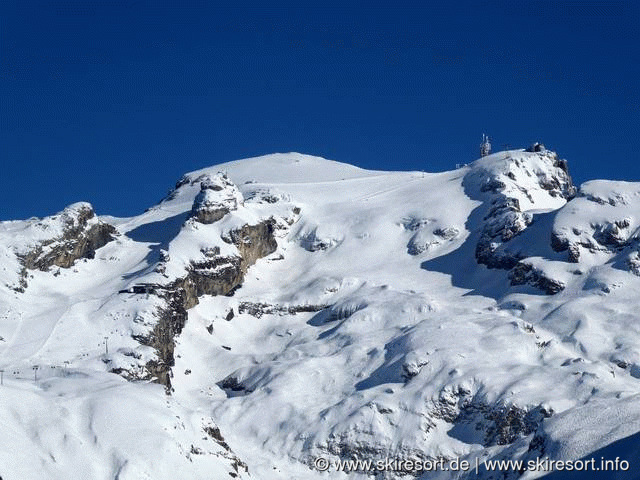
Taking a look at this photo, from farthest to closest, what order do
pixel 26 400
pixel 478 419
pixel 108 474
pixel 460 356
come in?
pixel 460 356 < pixel 478 419 < pixel 26 400 < pixel 108 474

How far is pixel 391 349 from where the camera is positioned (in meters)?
195

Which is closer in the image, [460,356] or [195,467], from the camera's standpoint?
[195,467]

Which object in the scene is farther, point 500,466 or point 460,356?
point 460,356

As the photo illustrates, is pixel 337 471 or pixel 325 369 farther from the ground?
pixel 325 369

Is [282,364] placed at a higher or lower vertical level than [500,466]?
higher

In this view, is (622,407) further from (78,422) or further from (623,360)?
(78,422)

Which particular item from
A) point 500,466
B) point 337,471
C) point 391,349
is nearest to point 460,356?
point 391,349

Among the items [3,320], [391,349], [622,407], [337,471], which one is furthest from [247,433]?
[622,407]

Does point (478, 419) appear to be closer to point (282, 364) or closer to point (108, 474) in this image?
point (282, 364)

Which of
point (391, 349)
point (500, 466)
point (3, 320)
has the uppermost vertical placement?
point (3, 320)

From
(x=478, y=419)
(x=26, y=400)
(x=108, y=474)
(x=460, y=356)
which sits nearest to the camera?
(x=108, y=474)

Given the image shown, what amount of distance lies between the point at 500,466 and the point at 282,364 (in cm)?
5644

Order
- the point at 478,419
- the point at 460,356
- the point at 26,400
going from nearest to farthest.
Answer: the point at 26,400 → the point at 478,419 → the point at 460,356

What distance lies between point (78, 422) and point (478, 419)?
186 feet
